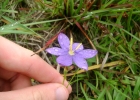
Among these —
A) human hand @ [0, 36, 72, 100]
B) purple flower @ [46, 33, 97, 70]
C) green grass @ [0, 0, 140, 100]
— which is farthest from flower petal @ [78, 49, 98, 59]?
green grass @ [0, 0, 140, 100]

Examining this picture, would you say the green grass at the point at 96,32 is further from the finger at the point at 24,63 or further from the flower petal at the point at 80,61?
the flower petal at the point at 80,61

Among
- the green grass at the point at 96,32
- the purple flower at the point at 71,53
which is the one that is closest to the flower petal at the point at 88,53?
the purple flower at the point at 71,53

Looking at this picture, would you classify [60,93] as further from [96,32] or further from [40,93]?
[96,32]

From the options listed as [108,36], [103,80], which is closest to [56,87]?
[103,80]

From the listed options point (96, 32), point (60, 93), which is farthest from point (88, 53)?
point (96, 32)

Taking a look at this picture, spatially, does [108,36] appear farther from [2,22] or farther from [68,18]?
[2,22]

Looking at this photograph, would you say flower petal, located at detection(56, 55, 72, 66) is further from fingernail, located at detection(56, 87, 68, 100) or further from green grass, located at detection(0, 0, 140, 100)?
green grass, located at detection(0, 0, 140, 100)

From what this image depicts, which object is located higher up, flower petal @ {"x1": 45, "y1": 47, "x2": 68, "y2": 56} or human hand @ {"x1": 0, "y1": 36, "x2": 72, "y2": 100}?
flower petal @ {"x1": 45, "y1": 47, "x2": 68, "y2": 56}
